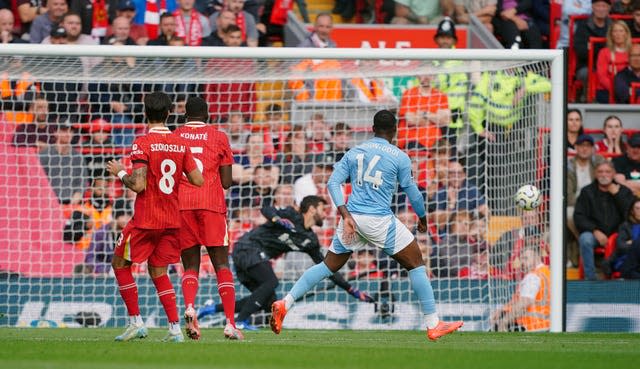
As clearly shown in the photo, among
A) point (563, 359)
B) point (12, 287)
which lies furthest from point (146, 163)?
point (12, 287)

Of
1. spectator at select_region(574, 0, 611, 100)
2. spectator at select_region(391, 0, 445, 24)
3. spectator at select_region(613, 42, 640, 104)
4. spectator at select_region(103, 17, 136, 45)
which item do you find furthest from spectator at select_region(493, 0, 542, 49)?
spectator at select_region(103, 17, 136, 45)

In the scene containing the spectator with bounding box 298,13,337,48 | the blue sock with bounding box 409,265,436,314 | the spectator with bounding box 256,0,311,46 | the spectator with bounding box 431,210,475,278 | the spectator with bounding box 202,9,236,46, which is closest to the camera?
the blue sock with bounding box 409,265,436,314

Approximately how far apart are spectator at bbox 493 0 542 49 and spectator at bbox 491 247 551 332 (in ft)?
19.7

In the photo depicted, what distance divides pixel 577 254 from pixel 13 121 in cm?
711

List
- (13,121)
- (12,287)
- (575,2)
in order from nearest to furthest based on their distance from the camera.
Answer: (12,287) < (13,121) < (575,2)

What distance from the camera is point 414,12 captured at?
776 inches

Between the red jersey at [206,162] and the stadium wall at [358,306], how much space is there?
354 cm

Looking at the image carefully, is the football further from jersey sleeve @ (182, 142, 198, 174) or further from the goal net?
jersey sleeve @ (182, 142, 198, 174)

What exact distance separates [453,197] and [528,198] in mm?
2315

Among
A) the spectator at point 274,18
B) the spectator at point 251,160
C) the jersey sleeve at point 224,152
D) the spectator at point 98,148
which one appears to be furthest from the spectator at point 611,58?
the jersey sleeve at point 224,152

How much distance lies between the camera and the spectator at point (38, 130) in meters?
14.9

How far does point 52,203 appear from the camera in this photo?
49.0 feet

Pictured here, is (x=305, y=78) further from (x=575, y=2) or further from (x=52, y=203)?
(x=575, y=2)

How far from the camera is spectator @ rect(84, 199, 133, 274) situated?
14562mm
